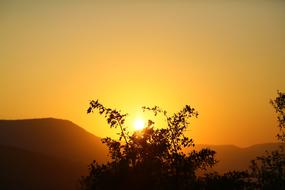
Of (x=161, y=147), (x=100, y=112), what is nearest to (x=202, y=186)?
(x=161, y=147)

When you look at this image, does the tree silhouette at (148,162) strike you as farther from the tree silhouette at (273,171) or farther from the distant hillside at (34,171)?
the distant hillside at (34,171)

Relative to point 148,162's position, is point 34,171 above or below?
above

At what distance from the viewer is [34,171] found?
135 m

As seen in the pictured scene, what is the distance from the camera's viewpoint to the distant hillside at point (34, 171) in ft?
403

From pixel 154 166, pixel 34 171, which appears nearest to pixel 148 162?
pixel 154 166

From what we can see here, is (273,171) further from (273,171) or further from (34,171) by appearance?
(34,171)

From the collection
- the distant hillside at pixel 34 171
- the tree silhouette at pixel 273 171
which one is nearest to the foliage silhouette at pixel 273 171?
the tree silhouette at pixel 273 171

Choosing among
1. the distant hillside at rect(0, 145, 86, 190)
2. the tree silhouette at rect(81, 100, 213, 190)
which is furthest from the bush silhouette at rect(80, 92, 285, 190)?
the distant hillside at rect(0, 145, 86, 190)

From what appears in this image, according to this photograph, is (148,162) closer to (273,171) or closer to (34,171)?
(273,171)

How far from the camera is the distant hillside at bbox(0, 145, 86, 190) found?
122812 millimetres

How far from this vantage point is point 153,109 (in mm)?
35406

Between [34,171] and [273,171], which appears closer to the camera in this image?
[273,171]

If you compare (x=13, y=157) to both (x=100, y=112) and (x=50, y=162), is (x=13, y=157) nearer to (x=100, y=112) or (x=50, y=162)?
(x=50, y=162)

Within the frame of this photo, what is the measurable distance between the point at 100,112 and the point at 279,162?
55.2 feet
